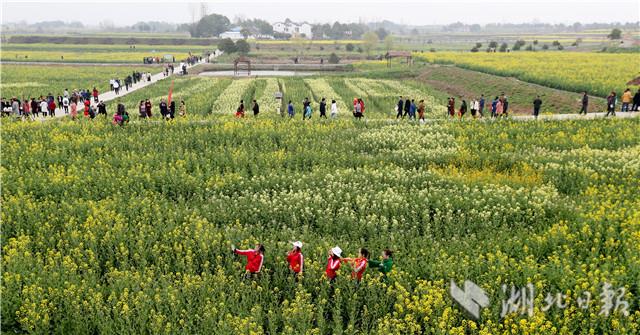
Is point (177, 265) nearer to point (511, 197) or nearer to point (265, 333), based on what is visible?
point (265, 333)

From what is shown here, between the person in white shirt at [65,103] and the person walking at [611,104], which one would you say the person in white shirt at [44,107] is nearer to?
the person in white shirt at [65,103]

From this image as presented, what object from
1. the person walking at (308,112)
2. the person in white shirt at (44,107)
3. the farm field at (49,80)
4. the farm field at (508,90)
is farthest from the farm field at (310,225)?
the farm field at (49,80)

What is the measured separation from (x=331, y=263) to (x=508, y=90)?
42.2 meters

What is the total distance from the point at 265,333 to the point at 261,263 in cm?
170

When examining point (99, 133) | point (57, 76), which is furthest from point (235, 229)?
point (57, 76)

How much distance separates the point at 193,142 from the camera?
23.3 m

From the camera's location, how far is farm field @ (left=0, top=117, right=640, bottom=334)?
9812mm

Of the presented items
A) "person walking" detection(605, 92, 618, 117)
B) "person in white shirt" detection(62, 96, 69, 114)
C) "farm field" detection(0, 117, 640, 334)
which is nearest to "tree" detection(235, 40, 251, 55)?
"person in white shirt" detection(62, 96, 69, 114)

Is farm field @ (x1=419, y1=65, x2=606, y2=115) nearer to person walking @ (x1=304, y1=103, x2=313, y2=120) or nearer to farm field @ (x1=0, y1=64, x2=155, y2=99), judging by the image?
person walking @ (x1=304, y1=103, x2=313, y2=120)

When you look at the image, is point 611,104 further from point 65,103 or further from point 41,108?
point 41,108

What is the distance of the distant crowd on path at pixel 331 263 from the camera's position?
417 inches
